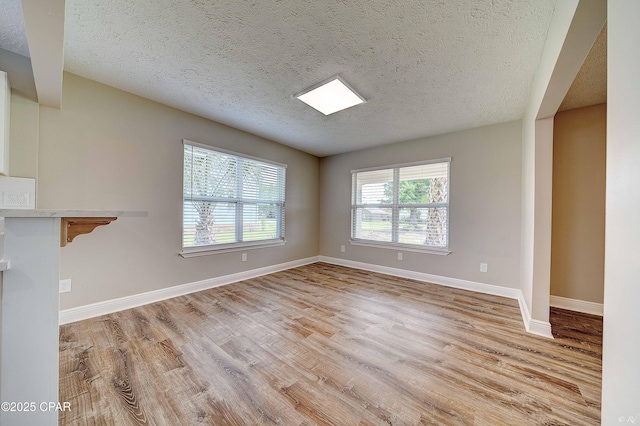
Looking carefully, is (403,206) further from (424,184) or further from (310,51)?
Answer: (310,51)

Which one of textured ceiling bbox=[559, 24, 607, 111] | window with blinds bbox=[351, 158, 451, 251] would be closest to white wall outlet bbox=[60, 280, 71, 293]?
window with blinds bbox=[351, 158, 451, 251]

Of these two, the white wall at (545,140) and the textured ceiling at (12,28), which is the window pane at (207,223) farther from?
the white wall at (545,140)

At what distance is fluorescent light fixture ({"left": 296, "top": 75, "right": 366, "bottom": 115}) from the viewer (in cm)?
223

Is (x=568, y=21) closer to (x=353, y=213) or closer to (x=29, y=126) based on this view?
(x=353, y=213)

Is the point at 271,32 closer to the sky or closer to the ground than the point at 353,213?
closer to the sky

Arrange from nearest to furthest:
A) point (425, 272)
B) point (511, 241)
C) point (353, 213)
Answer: point (511, 241), point (425, 272), point (353, 213)

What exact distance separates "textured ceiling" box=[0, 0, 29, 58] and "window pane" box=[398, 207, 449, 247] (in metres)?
4.41

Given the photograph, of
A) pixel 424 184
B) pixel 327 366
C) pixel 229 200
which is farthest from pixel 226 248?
pixel 424 184

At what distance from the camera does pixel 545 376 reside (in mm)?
1524

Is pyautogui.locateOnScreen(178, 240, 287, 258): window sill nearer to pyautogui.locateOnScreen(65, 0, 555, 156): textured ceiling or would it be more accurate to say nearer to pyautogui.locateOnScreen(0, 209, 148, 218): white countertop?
pyautogui.locateOnScreen(65, 0, 555, 156): textured ceiling

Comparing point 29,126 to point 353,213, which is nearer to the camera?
point 29,126

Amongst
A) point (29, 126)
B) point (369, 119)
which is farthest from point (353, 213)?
point (29, 126)

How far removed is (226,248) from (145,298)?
1.09 meters

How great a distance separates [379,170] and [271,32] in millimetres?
3012
